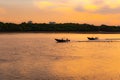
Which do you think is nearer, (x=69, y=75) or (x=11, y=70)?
(x=69, y=75)

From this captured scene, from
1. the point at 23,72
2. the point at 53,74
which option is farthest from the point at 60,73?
the point at 23,72

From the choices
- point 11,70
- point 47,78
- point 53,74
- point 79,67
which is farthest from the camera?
point 79,67

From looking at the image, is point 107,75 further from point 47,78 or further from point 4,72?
point 4,72

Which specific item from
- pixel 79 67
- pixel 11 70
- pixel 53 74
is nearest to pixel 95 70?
pixel 79 67

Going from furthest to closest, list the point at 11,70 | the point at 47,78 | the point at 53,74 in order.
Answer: the point at 11,70, the point at 53,74, the point at 47,78

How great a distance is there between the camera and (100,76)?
2564 centimetres

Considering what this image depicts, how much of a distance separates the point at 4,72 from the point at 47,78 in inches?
147

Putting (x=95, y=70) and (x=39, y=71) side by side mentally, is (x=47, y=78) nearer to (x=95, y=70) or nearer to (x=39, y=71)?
(x=39, y=71)

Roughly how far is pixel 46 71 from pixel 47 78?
10.0 feet

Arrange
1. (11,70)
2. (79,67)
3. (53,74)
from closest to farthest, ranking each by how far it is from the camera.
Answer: (53,74) < (11,70) < (79,67)

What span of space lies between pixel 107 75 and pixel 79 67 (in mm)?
4640

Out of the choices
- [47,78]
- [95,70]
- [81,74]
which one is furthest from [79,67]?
[47,78]

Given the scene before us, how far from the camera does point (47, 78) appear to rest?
81.1 ft

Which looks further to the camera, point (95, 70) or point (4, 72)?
point (95, 70)
